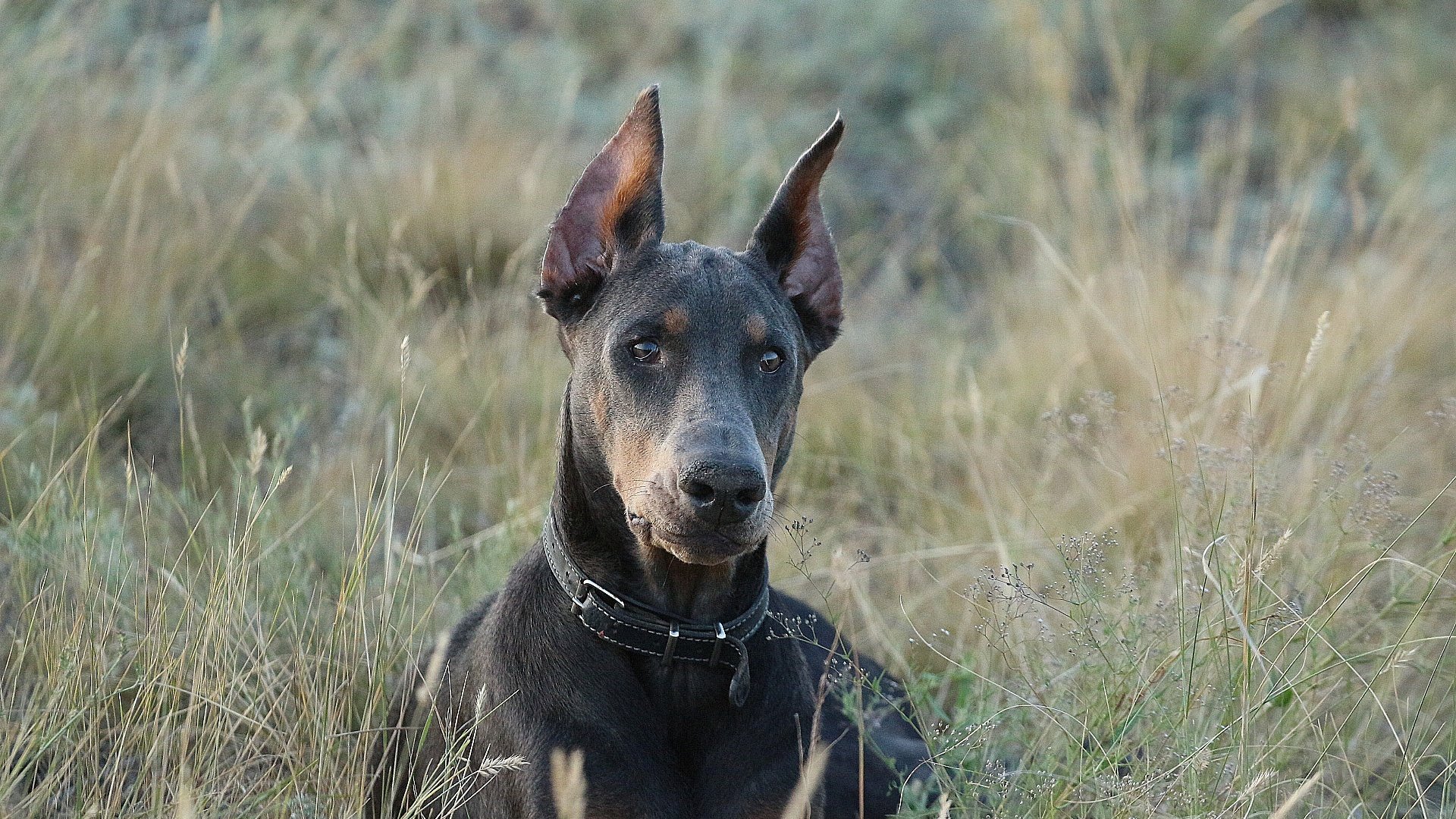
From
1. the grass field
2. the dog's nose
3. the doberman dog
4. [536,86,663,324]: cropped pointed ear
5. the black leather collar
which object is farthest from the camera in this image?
[536,86,663,324]: cropped pointed ear

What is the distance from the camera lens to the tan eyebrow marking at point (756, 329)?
3174mm

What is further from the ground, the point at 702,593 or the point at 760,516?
the point at 760,516

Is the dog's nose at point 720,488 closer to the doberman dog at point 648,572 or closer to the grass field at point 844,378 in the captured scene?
the doberman dog at point 648,572

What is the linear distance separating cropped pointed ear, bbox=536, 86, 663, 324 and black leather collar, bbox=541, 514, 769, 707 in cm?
69

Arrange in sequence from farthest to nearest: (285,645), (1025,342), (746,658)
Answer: (1025,342) → (285,645) → (746,658)

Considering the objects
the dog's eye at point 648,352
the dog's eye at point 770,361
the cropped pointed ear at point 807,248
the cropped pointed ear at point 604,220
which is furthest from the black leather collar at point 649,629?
the cropped pointed ear at point 807,248

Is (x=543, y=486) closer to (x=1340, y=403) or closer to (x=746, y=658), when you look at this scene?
(x=746, y=658)

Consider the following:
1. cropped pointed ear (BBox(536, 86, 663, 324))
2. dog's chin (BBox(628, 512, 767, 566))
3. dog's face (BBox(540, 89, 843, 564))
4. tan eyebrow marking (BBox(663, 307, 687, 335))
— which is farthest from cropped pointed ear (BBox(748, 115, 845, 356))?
dog's chin (BBox(628, 512, 767, 566))

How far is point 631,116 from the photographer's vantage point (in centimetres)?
322

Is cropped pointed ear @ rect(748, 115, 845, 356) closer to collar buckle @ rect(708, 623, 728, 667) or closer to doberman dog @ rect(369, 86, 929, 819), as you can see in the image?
doberman dog @ rect(369, 86, 929, 819)

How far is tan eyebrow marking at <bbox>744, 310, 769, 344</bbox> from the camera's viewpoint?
3.17m

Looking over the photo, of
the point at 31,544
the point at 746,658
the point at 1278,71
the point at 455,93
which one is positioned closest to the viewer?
the point at 746,658

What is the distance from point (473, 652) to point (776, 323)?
1.06 metres

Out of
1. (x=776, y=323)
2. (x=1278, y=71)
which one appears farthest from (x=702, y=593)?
(x=1278, y=71)
